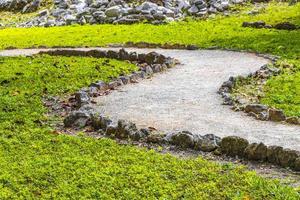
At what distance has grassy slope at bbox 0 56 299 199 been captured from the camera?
954 centimetres

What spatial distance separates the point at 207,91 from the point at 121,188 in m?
9.02

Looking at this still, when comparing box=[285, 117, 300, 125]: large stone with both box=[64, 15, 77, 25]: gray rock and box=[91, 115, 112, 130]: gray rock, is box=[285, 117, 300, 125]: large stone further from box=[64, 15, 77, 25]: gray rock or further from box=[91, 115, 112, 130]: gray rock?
box=[64, 15, 77, 25]: gray rock

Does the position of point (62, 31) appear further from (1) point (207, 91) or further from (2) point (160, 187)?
(2) point (160, 187)

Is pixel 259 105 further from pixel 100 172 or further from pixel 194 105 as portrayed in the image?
pixel 100 172

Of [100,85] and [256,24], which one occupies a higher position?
[100,85]

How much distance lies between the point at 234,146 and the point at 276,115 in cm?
296

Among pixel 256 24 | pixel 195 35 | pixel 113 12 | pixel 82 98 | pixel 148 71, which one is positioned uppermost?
pixel 82 98

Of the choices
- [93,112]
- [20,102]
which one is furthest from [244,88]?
[20,102]

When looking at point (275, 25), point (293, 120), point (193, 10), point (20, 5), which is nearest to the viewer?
point (293, 120)

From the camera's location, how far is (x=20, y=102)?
16.5 meters

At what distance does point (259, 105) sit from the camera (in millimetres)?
15047

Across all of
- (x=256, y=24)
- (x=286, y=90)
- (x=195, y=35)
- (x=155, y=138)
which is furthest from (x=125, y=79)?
(x=256, y=24)

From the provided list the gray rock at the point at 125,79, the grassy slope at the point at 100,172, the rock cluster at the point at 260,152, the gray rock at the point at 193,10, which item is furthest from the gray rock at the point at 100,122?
the gray rock at the point at 193,10

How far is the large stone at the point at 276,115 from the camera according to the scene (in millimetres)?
14094
